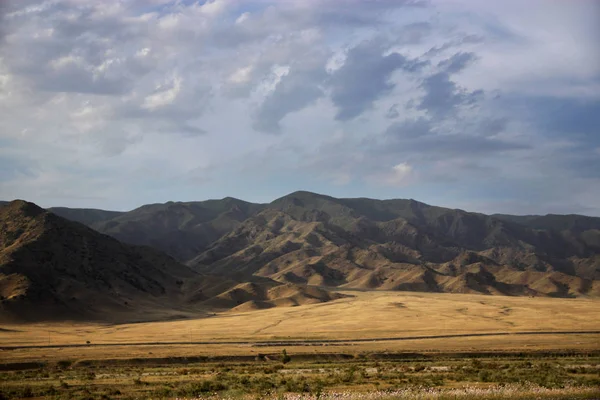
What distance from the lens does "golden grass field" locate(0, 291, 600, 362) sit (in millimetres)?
74000

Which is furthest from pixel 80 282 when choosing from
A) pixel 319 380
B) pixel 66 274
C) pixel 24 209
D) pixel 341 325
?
pixel 319 380

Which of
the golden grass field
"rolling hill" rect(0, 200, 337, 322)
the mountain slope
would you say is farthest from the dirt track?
the mountain slope

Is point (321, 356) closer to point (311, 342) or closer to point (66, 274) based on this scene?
point (311, 342)

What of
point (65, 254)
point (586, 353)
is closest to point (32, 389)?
point (586, 353)

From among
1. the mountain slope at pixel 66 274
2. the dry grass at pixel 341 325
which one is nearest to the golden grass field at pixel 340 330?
the dry grass at pixel 341 325

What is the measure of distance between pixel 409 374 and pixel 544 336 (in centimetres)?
4429

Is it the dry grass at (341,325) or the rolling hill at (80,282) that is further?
the rolling hill at (80,282)

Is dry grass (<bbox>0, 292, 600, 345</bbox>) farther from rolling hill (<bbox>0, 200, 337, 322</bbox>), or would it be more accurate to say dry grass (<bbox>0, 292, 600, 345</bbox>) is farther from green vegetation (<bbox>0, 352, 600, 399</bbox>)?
green vegetation (<bbox>0, 352, 600, 399</bbox>)

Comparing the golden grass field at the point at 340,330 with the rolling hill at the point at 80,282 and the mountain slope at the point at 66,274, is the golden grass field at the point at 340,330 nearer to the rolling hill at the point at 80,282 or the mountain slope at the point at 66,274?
the rolling hill at the point at 80,282

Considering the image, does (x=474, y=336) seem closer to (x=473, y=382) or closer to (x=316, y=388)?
(x=473, y=382)

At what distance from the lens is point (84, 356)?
6881 centimetres

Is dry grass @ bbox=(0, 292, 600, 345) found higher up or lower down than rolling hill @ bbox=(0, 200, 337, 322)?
lower down

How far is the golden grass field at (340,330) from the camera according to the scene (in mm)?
74000

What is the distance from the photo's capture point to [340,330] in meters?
103
